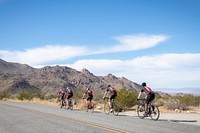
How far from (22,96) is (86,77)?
8331 cm

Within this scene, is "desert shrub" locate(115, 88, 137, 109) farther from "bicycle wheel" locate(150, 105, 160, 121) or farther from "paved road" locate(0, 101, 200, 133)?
"paved road" locate(0, 101, 200, 133)

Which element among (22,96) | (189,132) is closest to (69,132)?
(189,132)

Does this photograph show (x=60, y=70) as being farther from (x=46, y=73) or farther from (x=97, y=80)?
(x=97, y=80)

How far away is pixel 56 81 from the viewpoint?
119750mm

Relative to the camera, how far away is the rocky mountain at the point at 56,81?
107688mm

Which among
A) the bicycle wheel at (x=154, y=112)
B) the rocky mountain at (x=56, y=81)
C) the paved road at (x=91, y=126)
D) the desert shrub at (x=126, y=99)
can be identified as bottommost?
the paved road at (x=91, y=126)

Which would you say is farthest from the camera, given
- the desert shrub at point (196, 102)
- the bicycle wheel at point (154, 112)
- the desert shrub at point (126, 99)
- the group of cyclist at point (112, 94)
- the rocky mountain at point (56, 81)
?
the rocky mountain at point (56, 81)

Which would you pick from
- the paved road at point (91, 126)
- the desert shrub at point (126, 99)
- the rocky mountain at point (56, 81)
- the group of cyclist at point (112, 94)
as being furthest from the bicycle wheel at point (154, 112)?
the rocky mountain at point (56, 81)

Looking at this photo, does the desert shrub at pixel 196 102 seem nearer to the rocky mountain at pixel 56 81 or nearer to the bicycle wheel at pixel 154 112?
the bicycle wheel at pixel 154 112

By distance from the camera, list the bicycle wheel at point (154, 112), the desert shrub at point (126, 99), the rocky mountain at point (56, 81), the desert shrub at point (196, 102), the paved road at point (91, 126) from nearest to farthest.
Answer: the paved road at point (91, 126) < the bicycle wheel at point (154, 112) < the desert shrub at point (126, 99) < the desert shrub at point (196, 102) < the rocky mountain at point (56, 81)

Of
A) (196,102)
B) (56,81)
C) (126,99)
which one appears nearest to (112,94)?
(126,99)

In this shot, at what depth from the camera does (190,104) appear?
2672 centimetres

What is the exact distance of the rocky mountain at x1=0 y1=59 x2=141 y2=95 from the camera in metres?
108

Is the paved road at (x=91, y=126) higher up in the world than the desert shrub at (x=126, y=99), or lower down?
lower down
